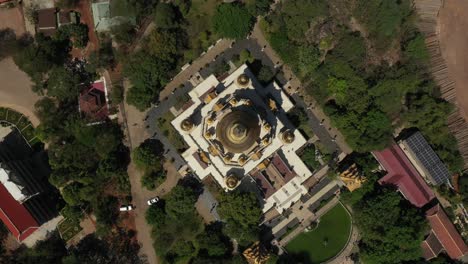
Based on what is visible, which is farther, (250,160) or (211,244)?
(211,244)

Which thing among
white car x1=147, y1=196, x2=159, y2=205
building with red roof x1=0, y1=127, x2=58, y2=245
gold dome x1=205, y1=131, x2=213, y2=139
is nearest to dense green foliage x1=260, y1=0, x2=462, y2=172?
gold dome x1=205, y1=131, x2=213, y2=139

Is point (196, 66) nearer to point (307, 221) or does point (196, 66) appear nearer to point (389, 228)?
point (307, 221)

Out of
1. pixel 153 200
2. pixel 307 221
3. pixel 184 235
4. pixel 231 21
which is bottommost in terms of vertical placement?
pixel 307 221

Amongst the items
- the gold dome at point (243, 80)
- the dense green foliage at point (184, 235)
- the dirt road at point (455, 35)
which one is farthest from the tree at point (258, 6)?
the dense green foliage at point (184, 235)

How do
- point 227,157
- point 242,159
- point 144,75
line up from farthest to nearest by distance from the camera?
point 144,75 < point 227,157 < point 242,159

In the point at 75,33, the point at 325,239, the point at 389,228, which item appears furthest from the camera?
the point at 325,239

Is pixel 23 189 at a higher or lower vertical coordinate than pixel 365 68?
higher

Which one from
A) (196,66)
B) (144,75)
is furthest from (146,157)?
(196,66)
